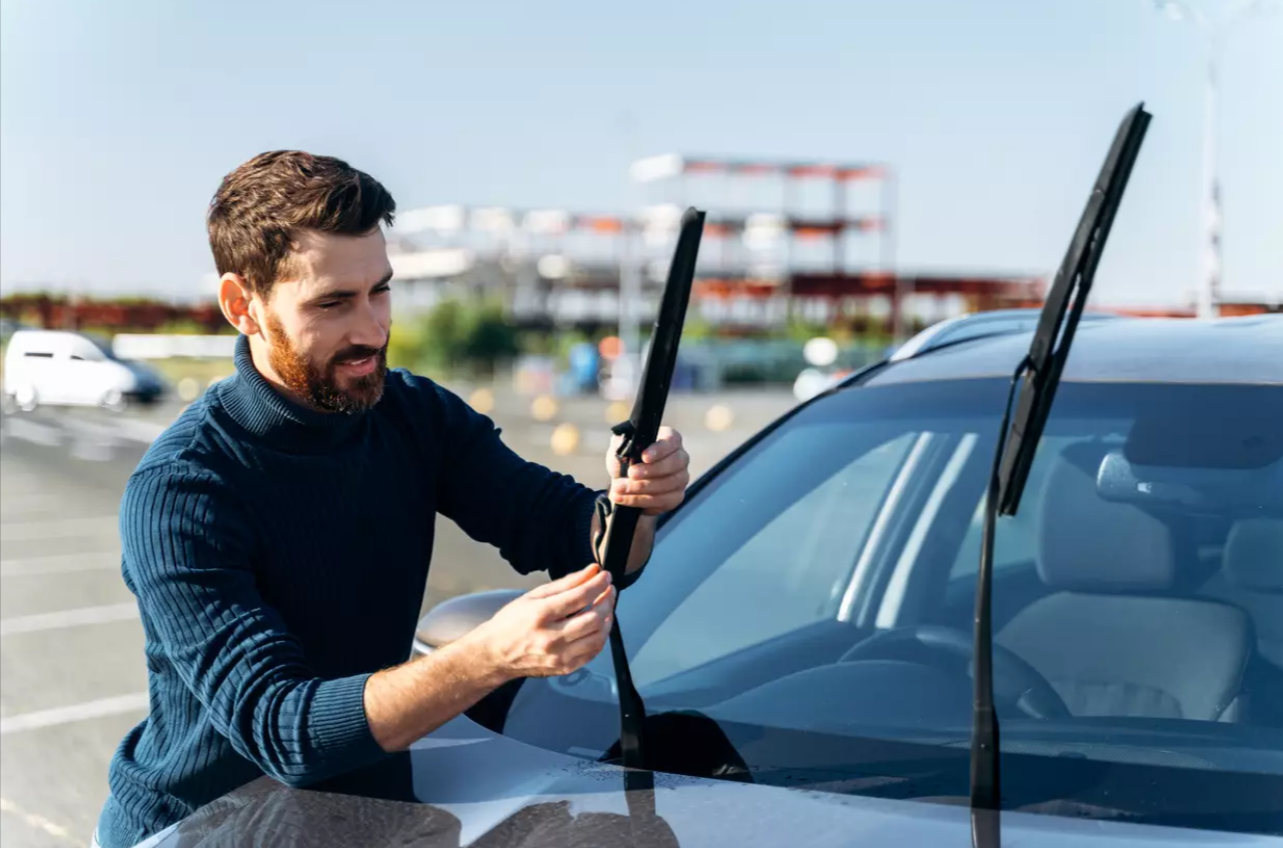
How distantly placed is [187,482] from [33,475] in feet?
49.5

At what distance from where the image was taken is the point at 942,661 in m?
2.44

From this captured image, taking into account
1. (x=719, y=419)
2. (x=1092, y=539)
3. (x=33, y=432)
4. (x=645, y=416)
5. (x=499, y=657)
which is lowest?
(x=719, y=419)

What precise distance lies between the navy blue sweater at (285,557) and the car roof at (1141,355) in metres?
0.77

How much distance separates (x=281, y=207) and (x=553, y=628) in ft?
2.45

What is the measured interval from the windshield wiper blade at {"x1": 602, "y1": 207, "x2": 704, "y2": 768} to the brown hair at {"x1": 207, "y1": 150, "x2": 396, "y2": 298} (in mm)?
489

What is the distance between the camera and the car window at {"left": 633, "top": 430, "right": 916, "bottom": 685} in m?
2.76

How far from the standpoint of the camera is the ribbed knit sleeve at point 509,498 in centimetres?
233

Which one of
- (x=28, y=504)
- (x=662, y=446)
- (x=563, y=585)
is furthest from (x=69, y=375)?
(x=563, y=585)

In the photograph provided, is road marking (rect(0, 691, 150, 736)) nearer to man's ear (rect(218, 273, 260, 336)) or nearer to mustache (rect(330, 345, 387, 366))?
man's ear (rect(218, 273, 260, 336))

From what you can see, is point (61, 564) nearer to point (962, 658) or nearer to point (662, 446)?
point (962, 658)

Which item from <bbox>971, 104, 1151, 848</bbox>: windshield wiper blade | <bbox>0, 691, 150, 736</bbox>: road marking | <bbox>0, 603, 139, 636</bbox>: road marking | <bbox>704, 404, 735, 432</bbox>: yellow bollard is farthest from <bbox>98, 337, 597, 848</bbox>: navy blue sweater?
<bbox>704, 404, 735, 432</bbox>: yellow bollard

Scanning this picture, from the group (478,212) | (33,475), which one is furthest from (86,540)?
(478,212)

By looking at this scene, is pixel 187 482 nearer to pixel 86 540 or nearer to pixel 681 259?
pixel 681 259

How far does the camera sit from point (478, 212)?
7044 centimetres
